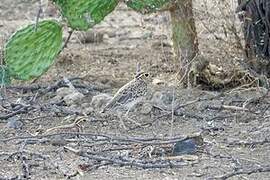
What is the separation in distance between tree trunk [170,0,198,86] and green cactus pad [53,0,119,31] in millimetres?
629

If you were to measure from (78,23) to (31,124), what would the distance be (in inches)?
27.8

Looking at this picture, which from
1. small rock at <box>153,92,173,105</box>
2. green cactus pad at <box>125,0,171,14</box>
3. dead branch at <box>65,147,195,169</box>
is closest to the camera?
dead branch at <box>65,147,195,169</box>

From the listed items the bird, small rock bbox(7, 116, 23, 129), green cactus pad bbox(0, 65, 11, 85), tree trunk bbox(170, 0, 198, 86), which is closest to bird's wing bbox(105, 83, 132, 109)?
the bird

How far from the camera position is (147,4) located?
18.9ft

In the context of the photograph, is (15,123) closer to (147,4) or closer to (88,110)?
(88,110)

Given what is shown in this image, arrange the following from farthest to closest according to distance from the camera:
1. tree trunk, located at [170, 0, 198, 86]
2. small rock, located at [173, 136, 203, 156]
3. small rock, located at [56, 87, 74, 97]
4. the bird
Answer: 1. tree trunk, located at [170, 0, 198, 86]
2. small rock, located at [56, 87, 74, 97]
3. the bird
4. small rock, located at [173, 136, 203, 156]

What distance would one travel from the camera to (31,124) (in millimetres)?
5359

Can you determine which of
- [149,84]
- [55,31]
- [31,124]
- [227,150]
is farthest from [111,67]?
[227,150]

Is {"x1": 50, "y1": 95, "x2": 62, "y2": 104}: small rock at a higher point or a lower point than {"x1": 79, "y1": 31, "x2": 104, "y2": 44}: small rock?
higher

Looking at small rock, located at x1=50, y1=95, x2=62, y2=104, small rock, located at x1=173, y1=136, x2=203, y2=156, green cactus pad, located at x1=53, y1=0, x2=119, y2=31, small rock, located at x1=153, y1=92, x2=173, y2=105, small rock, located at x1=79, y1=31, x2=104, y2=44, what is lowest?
small rock, located at x1=79, y1=31, x2=104, y2=44

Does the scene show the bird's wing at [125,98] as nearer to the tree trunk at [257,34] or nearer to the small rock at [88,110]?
the small rock at [88,110]

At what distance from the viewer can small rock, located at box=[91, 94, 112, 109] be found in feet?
18.5

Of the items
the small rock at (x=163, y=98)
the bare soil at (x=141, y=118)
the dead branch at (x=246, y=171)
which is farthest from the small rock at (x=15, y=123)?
the dead branch at (x=246, y=171)

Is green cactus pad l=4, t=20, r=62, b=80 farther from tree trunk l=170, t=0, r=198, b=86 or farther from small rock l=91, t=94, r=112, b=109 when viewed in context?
tree trunk l=170, t=0, r=198, b=86
